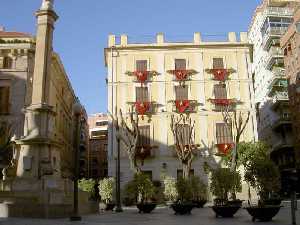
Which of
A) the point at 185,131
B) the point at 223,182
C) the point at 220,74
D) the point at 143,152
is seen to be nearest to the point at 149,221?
the point at 223,182

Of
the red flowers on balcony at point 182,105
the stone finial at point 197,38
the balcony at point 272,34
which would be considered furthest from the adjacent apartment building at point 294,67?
the red flowers on balcony at point 182,105

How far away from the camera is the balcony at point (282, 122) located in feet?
162

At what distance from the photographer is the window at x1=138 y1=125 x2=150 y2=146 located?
129 ft

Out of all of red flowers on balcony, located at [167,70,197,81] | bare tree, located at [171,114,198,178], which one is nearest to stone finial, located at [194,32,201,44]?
red flowers on balcony, located at [167,70,197,81]

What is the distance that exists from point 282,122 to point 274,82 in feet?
17.1

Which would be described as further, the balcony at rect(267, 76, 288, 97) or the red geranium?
the balcony at rect(267, 76, 288, 97)

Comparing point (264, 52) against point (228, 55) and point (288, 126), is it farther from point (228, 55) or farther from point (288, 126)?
point (228, 55)

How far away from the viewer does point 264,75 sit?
56250mm

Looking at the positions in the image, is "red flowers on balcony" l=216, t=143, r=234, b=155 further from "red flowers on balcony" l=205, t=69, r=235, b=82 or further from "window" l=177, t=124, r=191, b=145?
"red flowers on balcony" l=205, t=69, r=235, b=82

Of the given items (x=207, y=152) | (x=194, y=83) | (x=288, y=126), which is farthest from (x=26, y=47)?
(x=288, y=126)

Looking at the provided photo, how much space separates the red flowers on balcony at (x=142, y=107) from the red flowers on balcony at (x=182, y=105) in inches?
106

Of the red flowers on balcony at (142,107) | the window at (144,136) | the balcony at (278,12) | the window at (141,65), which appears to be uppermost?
the balcony at (278,12)

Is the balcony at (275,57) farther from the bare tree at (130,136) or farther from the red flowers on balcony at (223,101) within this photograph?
the bare tree at (130,136)

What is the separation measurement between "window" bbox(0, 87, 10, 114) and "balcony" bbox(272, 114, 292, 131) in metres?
30.6
